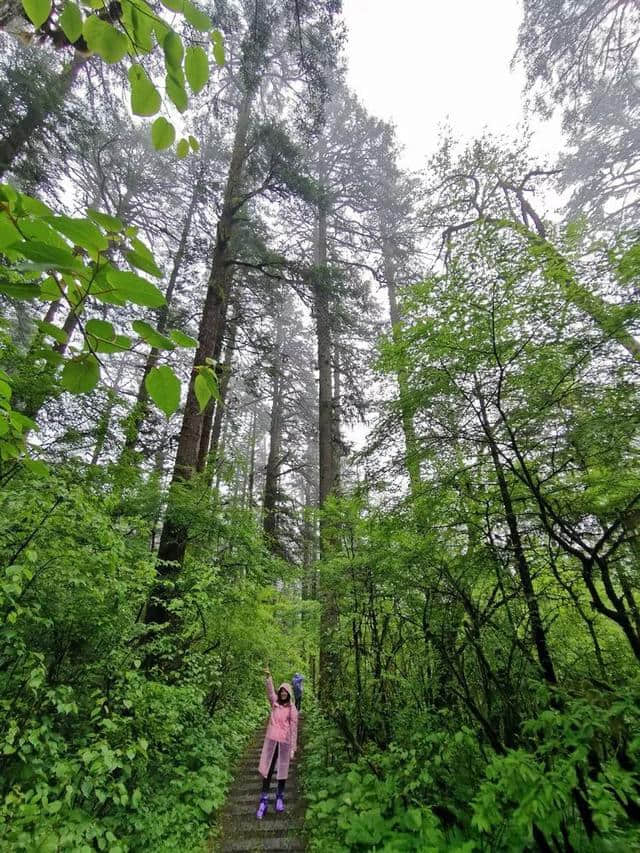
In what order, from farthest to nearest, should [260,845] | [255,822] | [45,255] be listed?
[255,822] → [260,845] → [45,255]

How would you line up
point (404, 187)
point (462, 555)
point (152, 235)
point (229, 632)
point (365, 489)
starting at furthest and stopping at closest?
point (404, 187), point (152, 235), point (229, 632), point (365, 489), point (462, 555)

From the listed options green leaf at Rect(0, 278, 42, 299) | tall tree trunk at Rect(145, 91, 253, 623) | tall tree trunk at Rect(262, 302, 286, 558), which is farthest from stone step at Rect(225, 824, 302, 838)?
green leaf at Rect(0, 278, 42, 299)

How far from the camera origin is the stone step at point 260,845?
3.71m

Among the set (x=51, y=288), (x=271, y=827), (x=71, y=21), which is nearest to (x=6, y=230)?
(x=51, y=288)

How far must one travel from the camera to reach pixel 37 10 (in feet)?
2.07

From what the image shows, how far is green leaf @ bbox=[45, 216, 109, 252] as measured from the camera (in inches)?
20.5

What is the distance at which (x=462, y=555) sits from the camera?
346 centimetres

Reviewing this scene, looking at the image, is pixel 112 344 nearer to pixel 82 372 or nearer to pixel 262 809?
pixel 82 372

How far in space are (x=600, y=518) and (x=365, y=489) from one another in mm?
2081

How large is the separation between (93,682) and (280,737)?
8.07ft

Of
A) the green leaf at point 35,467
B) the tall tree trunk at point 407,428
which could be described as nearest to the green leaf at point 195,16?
the green leaf at point 35,467

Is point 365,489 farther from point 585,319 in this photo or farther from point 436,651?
point 585,319

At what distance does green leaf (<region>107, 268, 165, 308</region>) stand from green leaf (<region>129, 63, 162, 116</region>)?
1.37 ft

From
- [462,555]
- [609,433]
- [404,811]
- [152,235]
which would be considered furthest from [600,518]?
[152,235]
